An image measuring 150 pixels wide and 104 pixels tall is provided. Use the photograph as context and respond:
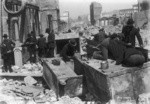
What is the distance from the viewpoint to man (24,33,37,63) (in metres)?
12.7

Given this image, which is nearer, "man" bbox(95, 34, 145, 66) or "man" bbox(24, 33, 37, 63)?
"man" bbox(95, 34, 145, 66)

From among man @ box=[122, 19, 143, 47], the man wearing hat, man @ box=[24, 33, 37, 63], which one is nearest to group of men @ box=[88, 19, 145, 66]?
man @ box=[122, 19, 143, 47]

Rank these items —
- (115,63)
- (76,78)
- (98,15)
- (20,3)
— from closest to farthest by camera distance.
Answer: (76,78)
(115,63)
(20,3)
(98,15)

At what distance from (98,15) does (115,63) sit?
34.6 m

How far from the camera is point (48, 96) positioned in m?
7.65

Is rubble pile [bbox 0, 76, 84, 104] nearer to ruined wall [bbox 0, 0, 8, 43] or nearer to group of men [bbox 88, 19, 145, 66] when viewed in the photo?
group of men [bbox 88, 19, 145, 66]

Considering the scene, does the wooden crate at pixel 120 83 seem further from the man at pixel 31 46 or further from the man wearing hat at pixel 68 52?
the man at pixel 31 46

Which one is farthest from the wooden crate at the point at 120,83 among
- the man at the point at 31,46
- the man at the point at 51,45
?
the man at the point at 31,46

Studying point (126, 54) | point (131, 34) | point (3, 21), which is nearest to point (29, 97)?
point (126, 54)

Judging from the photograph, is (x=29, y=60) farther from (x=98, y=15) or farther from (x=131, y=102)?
(x=98, y=15)

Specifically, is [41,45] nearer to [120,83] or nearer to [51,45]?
[51,45]

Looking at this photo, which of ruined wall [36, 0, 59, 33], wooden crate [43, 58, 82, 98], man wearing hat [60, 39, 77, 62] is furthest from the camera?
ruined wall [36, 0, 59, 33]

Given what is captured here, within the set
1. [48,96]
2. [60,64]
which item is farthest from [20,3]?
[48,96]

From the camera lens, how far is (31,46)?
12.8 metres
